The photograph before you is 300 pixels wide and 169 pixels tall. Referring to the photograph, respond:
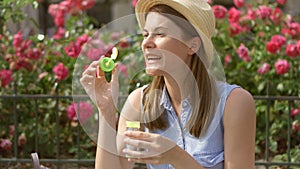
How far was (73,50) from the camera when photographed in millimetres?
5062

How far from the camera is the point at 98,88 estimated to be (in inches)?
96.1

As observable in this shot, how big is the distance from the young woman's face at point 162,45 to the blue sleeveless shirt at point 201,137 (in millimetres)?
229

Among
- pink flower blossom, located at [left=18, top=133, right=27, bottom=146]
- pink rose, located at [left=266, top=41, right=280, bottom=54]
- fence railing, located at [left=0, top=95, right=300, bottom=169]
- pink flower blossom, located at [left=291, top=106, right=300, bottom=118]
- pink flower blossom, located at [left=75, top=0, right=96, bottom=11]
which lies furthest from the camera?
pink flower blossom, located at [left=75, top=0, right=96, bottom=11]

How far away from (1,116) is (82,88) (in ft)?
9.55

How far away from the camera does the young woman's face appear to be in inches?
91.1

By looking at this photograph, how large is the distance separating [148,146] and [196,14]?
460 millimetres

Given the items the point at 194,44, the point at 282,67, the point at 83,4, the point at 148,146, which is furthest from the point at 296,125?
the point at 148,146

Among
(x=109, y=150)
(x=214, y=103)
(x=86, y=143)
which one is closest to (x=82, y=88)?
(x=109, y=150)

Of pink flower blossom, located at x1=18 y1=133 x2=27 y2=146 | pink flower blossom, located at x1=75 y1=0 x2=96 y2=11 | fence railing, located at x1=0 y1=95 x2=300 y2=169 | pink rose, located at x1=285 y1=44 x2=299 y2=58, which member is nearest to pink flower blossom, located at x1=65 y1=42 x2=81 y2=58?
fence railing, located at x1=0 y1=95 x2=300 y2=169

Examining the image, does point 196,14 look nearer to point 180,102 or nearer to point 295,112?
point 180,102

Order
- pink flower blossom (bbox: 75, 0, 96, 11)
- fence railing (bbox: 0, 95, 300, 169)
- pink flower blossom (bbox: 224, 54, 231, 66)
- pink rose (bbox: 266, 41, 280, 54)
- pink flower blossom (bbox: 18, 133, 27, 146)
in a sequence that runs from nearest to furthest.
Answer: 1. fence railing (bbox: 0, 95, 300, 169)
2. pink rose (bbox: 266, 41, 280, 54)
3. pink flower blossom (bbox: 18, 133, 27, 146)
4. pink flower blossom (bbox: 224, 54, 231, 66)
5. pink flower blossom (bbox: 75, 0, 96, 11)

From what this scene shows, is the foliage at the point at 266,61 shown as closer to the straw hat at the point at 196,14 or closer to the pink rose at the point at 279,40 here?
the pink rose at the point at 279,40

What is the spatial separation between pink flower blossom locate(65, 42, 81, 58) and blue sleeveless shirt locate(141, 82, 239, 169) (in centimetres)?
249

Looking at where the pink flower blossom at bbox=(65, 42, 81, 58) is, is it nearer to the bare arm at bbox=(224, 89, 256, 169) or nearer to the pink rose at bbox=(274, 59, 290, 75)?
the pink rose at bbox=(274, 59, 290, 75)
